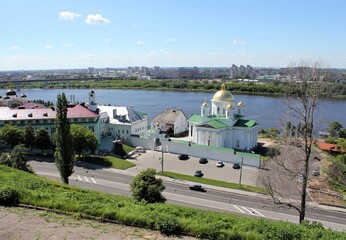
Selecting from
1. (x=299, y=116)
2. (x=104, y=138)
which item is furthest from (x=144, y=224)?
(x=104, y=138)

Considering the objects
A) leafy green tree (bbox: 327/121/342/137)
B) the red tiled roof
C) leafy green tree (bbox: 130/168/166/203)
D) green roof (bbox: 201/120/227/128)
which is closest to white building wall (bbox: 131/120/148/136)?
the red tiled roof

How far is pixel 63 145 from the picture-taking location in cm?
2058

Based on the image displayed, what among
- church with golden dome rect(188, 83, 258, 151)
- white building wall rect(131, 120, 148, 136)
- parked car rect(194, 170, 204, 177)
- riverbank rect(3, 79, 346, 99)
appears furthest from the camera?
riverbank rect(3, 79, 346, 99)

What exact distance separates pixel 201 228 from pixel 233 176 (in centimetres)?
2136

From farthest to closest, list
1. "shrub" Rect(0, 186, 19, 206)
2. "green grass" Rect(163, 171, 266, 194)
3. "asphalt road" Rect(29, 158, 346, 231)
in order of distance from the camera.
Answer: "green grass" Rect(163, 171, 266, 194) < "asphalt road" Rect(29, 158, 346, 231) < "shrub" Rect(0, 186, 19, 206)

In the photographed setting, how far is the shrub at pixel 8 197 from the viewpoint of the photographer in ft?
35.7

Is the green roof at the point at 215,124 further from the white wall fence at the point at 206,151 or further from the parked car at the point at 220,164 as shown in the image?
the parked car at the point at 220,164

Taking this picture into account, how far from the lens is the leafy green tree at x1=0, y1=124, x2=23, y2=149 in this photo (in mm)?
32094

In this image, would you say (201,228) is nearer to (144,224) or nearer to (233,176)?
(144,224)

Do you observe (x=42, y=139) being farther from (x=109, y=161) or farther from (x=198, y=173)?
(x=198, y=173)

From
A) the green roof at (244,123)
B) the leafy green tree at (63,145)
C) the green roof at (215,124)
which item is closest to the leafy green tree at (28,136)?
the leafy green tree at (63,145)

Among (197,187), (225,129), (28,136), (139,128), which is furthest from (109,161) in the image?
(225,129)

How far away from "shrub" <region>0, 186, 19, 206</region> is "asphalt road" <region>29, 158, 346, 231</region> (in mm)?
12875

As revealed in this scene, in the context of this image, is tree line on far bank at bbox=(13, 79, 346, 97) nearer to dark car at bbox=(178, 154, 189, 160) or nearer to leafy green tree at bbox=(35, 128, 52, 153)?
dark car at bbox=(178, 154, 189, 160)
